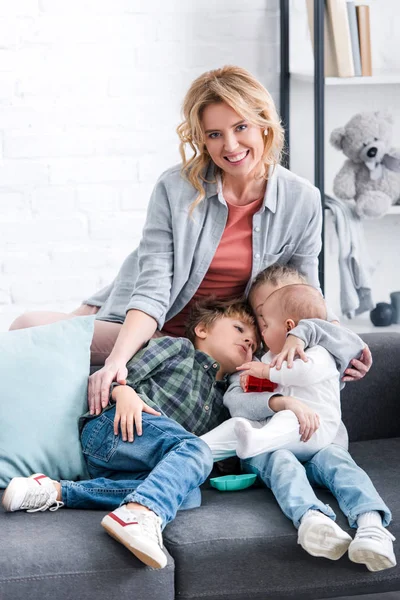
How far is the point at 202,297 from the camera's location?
2.39 meters

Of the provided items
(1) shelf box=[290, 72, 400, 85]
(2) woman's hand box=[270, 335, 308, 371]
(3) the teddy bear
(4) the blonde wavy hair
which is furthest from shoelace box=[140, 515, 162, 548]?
(1) shelf box=[290, 72, 400, 85]

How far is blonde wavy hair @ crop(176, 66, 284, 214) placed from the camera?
2.21 metres

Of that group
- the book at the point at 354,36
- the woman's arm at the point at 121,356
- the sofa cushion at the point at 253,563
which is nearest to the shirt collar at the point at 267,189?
the woman's arm at the point at 121,356

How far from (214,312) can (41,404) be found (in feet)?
1.68

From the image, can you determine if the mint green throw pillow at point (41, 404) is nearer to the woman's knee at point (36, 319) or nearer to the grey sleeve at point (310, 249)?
the woman's knee at point (36, 319)

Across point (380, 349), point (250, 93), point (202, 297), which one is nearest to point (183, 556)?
point (202, 297)

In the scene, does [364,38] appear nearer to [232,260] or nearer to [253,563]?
[232,260]

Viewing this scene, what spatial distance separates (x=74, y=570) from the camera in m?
1.67

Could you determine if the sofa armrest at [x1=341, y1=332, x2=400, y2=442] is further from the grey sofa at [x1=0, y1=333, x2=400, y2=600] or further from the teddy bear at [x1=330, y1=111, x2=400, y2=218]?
the teddy bear at [x1=330, y1=111, x2=400, y2=218]

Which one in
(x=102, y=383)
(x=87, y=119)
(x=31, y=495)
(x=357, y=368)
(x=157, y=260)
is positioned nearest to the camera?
(x=31, y=495)

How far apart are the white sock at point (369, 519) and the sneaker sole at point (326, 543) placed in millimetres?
57

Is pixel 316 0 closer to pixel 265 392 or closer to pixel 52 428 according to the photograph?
pixel 265 392

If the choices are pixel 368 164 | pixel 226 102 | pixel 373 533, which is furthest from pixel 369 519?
pixel 368 164

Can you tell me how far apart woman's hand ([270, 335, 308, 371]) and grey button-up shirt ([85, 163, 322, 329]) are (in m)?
0.36
